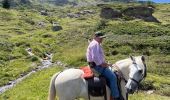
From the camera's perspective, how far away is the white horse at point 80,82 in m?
17.4

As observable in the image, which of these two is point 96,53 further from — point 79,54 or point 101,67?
point 79,54

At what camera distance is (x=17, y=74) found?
1731 inches

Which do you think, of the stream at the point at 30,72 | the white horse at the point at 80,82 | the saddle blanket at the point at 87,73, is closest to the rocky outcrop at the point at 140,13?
the stream at the point at 30,72

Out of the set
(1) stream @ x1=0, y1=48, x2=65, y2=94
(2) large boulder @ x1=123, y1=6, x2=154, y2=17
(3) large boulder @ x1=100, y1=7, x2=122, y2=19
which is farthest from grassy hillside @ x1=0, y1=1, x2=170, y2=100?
(2) large boulder @ x1=123, y1=6, x2=154, y2=17

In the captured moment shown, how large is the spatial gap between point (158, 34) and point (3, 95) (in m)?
55.1

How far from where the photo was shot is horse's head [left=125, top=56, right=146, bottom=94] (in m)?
17.4

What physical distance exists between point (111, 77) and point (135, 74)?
1.10 meters

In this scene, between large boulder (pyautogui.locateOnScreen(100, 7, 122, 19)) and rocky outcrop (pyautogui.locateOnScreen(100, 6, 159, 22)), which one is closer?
rocky outcrop (pyautogui.locateOnScreen(100, 6, 159, 22))

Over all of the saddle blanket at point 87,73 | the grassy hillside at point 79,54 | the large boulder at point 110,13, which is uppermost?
the saddle blanket at point 87,73

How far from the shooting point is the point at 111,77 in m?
17.4

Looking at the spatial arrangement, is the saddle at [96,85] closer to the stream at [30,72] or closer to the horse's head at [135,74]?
the horse's head at [135,74]

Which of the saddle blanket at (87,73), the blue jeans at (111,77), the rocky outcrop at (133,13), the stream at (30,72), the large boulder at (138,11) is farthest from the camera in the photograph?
the large boulder at (138,11)

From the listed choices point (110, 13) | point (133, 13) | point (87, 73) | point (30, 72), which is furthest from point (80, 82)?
point (110, 13)

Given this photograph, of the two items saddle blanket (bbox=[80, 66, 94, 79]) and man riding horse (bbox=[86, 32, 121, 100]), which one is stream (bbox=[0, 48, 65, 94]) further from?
man riding horse (bbox=[86, 32, 121, 100])
